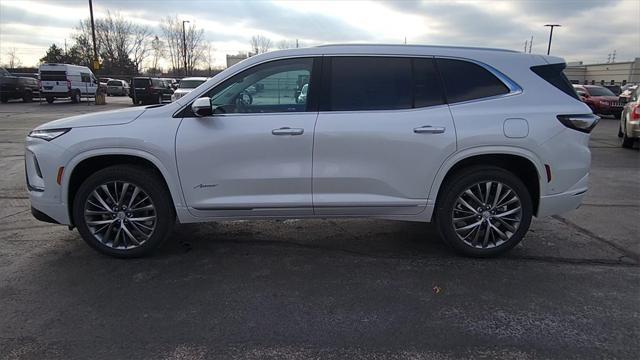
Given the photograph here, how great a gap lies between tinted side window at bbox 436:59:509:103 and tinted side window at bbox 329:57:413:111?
347 millimetres

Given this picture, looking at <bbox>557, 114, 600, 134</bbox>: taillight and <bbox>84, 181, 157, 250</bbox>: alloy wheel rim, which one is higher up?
<bbox>557, 114, 600, 134</bbox>: taillight

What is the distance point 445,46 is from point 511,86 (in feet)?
2.31

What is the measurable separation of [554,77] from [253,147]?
281cm

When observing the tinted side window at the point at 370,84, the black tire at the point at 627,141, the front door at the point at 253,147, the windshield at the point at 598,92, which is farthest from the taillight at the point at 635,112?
the windshield at the point at 598,92

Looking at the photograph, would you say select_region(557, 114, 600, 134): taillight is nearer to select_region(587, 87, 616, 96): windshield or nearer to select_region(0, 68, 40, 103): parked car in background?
select_region(587, 87, 616, 96): windshield

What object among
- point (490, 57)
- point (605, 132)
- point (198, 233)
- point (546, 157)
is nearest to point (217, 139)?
point (198, 233)

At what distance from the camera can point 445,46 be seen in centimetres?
454

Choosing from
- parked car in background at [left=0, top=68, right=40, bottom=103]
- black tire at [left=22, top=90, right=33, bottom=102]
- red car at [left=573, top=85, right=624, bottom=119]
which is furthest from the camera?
black tire at [left=22, top=90, right=33, bottom=102]

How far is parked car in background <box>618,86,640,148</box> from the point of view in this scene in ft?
38.3

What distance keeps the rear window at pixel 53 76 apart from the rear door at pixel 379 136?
1194 inches

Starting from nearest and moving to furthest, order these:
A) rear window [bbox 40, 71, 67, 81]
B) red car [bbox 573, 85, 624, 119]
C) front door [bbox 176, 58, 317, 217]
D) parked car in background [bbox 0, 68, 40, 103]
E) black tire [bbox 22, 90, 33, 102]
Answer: front door [bbox 176, 58, 317, 217] → red car [bbox 573, 85, 624, 119] → rear window [bbox 40, 71, 67, 81] → parked car in background [bbox 0, 68, 40, 103] → black tire [bbox 22, 90, 33, 102]

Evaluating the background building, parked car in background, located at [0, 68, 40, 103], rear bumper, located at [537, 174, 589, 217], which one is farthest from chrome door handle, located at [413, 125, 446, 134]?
the background building

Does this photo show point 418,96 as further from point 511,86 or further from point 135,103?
point 135,103

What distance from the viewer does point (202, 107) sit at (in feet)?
13.4
